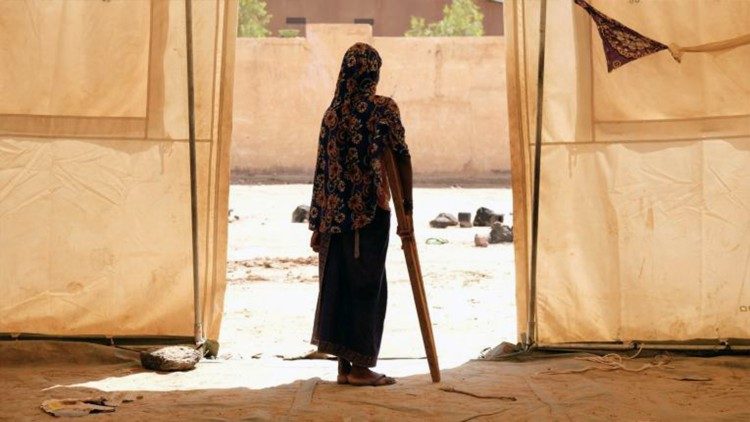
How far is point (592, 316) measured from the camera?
547 cm

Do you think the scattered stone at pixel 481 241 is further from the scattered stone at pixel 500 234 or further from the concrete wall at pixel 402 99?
the concrete wall at pixel 402 99

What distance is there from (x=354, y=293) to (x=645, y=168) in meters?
1.69

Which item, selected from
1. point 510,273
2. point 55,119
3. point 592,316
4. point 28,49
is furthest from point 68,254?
point 510,273

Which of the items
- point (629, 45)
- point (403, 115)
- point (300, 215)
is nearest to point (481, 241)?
point (300, 215)

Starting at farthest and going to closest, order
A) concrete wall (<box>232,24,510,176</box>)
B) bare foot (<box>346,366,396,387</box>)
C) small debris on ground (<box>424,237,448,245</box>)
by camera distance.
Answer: concrete wall (<box>232,24,510,176</box>)
small debris on ground (<box>424,237,448,245</box>)
bare foot (<box>346,366,396,387</box>)

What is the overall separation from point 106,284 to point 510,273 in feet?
17.0

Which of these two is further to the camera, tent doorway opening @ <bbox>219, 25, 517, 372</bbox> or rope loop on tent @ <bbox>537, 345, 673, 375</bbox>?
tent doorway opening @ <bbox>219, 25, 517, 372</bbox>

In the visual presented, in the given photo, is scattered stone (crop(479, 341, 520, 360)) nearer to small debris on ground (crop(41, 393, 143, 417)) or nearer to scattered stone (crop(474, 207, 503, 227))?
small debris on ground (crop(41, 393, 143, 417))

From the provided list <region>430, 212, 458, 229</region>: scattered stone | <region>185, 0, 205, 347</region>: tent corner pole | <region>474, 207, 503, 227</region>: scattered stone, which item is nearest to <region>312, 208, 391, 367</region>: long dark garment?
<region>185, 0, 205, 347</region>: tent corner pole

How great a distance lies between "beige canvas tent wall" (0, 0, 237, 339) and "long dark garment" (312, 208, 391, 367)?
39.5 inches

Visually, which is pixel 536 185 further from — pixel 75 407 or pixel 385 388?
pixel 75 407

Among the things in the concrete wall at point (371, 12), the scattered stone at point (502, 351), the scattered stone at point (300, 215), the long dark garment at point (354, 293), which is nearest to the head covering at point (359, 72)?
the long dark garment at point (354, 293)

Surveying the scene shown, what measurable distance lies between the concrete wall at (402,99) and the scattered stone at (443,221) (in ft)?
22.3

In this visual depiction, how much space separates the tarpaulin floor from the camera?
4.28 m
